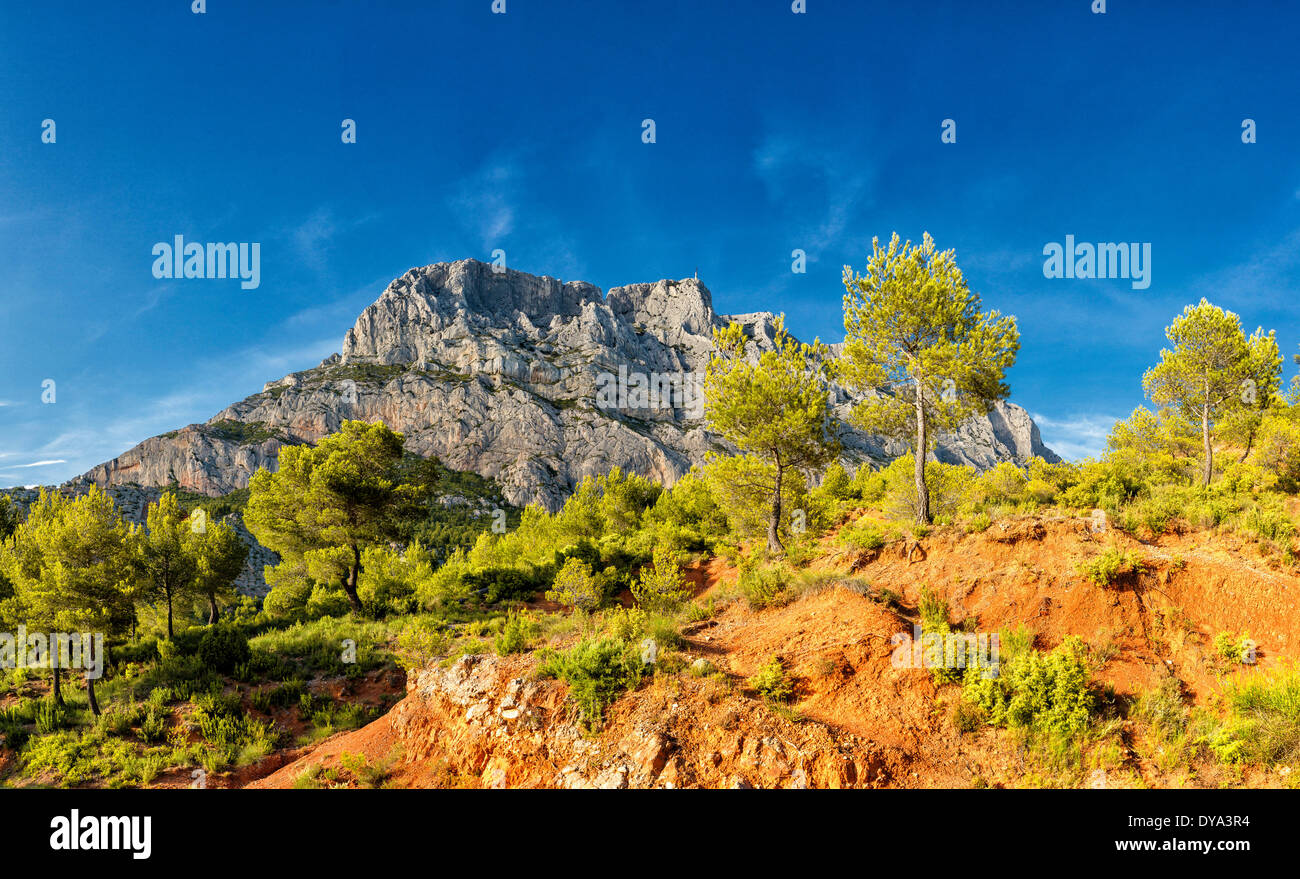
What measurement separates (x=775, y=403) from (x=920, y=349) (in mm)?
4945

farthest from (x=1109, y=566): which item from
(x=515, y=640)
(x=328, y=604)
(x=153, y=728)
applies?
(x=328, y=604)

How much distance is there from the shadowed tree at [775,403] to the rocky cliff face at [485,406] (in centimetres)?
10295

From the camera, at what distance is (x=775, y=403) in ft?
57.4

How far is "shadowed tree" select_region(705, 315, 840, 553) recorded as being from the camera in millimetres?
17297

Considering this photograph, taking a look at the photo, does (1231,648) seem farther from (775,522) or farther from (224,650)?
(224,650)

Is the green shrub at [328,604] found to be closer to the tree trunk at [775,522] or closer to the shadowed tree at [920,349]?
the tree trunk at [775,522]

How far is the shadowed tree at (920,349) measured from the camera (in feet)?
51.0

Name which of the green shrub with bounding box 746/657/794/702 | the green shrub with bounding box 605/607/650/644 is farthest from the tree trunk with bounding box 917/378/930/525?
the green shrub with bounding box 605/607/650/644

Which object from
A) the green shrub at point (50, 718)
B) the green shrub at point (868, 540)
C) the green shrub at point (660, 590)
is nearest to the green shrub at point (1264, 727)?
the green shrub at point (868, 540)
